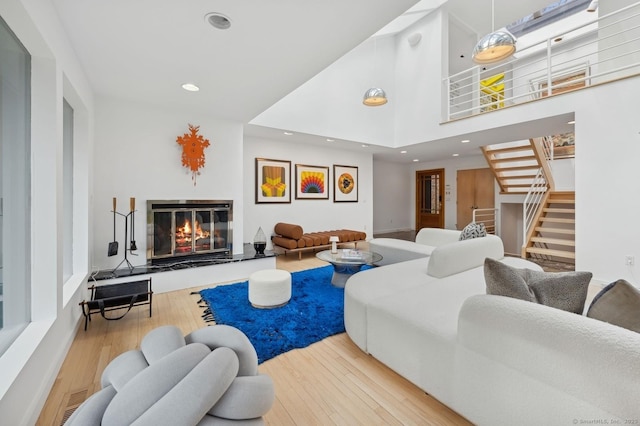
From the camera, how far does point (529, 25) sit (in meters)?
6.62

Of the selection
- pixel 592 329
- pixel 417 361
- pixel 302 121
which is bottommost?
pixel 417 361

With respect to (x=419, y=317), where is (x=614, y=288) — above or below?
above

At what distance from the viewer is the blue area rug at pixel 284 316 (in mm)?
2197

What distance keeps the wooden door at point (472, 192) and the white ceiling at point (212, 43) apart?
20.7 ft

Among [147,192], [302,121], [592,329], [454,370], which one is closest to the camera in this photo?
[592,329]

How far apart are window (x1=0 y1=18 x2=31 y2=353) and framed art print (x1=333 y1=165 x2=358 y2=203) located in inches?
210

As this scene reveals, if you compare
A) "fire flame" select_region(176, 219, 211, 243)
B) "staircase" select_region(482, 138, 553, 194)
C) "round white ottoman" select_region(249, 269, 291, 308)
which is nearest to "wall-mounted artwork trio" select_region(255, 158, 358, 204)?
"fire flame" select_region(176, 219, 211, 243)

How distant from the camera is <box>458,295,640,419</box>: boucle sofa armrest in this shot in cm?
91

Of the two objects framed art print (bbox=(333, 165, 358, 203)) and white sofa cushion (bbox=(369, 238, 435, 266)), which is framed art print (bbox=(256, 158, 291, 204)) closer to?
framed art print (bbox=(333, 165, 358, 203))

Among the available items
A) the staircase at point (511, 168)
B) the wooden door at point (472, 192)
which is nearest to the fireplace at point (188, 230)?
the staircase at point (511, 168)

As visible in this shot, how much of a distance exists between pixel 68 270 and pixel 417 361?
3158mm

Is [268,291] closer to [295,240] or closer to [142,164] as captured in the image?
[295,240]

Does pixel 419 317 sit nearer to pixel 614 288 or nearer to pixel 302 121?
pixel 614 288

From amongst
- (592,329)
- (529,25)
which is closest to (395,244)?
(592,329)
